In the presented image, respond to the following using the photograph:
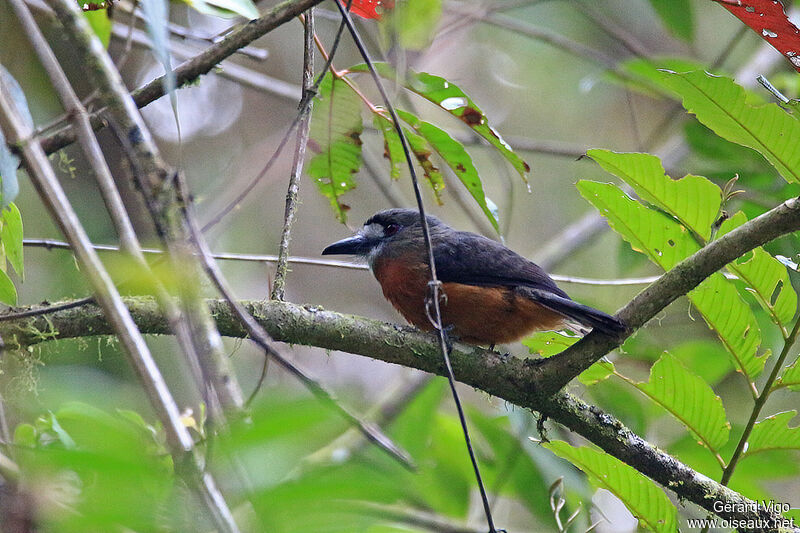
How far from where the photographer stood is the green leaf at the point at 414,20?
291 cm

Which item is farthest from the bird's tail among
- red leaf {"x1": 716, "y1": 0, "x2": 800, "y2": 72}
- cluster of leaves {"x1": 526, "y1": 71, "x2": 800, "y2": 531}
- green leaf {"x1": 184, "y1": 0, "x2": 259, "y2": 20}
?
green leaf {"x1": 184, "y1": 0, "x2": 259, "y2": 20}

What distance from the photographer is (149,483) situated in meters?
0.81

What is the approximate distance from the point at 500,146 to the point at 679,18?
199cm

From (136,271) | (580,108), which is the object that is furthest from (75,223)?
(580,108)

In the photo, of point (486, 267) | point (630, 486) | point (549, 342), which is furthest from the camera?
point (486, 267)

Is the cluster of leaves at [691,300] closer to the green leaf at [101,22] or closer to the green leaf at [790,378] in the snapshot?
the green leaf at [790,378]

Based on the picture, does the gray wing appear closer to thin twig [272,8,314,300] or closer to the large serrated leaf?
the large serrated leaf

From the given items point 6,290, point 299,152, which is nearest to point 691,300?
point 299,152

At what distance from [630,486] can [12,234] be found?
200cm

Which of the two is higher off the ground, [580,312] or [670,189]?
[670,189]

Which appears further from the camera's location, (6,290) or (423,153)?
(423,153)

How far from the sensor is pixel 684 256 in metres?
2.42

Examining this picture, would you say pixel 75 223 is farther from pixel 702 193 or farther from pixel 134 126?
pixel 702 193

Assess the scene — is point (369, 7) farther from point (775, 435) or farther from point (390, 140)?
point (775, 435)
